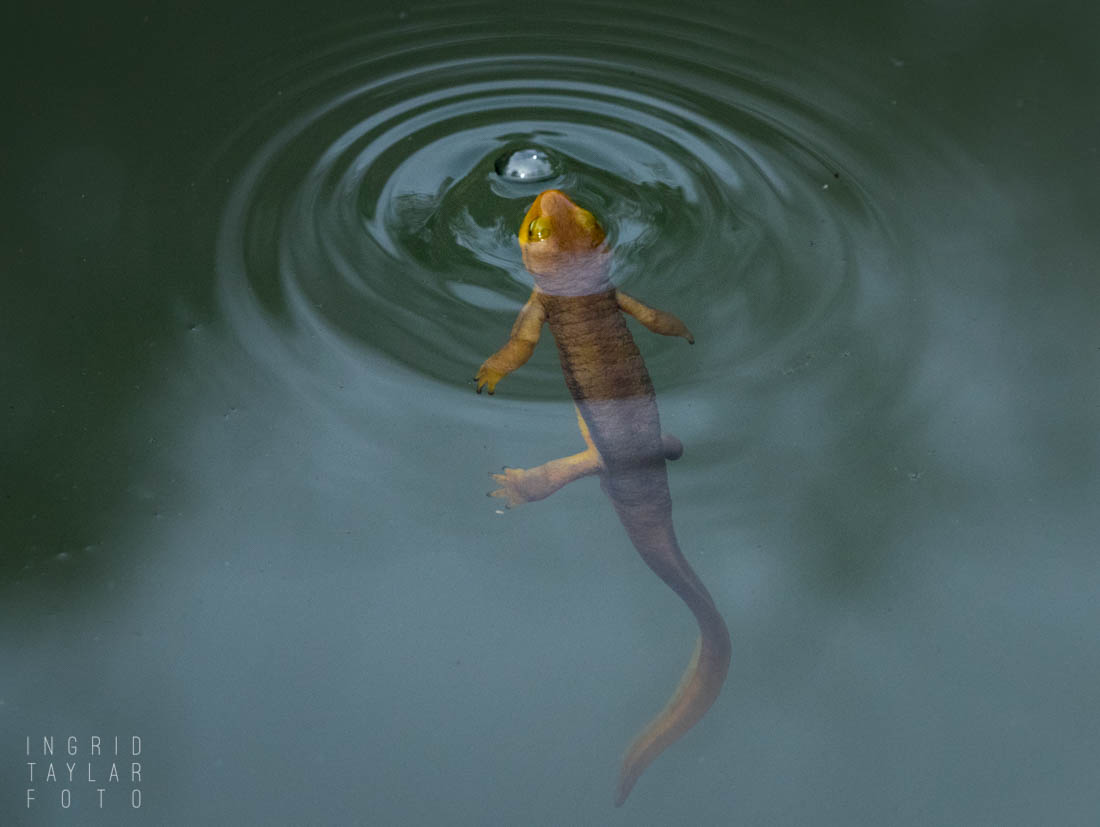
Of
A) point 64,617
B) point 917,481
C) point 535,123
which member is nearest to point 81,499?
Answer: point 64,617

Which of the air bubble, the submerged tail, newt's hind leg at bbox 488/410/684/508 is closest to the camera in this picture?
the submerged tail

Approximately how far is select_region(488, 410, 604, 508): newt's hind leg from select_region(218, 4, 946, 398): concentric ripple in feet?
0.89

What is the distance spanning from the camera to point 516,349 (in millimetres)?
3357

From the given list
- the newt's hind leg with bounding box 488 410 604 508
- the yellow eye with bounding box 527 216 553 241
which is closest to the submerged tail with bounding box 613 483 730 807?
the newt's hind leg with bounding box 488 410 604 508

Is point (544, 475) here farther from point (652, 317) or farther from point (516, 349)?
point (652, 317)

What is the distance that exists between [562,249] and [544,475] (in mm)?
775

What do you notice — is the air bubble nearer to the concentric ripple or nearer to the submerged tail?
the concentric ripple

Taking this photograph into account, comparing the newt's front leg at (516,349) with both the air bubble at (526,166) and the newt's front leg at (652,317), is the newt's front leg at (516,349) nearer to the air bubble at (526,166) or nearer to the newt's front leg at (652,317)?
the newt's front leg at (652,317)

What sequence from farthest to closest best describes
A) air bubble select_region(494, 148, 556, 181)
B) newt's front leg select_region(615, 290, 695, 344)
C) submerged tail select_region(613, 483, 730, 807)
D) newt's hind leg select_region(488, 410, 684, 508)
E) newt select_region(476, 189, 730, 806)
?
air bubble select_region(494, 148, 556, 181) → newt's front leg select_region(615, 290, 695, 344) → newt's hind leg select_region(488, 410, 684, 508) → newt select_region(476, 189, 730, 806) → submerged tail select_region(613, 483, 730, 807)

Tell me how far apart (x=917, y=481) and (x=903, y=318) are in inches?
25.6

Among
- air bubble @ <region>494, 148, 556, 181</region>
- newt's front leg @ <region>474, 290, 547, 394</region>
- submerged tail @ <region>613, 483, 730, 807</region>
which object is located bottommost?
submerged tail @ <region>613, 483, 730, 807</region>

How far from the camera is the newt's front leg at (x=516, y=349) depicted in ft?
11.0

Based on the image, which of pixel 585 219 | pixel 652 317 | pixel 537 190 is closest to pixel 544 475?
pixel 652 317

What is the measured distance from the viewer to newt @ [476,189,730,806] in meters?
3.04
